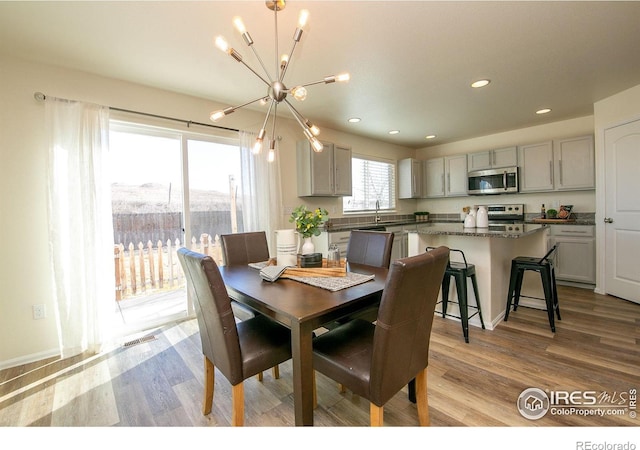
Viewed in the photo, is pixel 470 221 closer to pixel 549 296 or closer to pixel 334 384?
pixel 549 296

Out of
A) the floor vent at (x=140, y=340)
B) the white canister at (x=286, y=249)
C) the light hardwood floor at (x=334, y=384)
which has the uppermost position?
the white canister at (x=286, y=249)

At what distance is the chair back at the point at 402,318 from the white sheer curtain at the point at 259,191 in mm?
2447

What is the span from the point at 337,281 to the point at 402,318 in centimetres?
54

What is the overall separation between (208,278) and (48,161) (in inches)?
81.2

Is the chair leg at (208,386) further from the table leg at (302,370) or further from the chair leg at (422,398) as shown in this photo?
the chair leg at (422,398)

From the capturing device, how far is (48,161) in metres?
2.26

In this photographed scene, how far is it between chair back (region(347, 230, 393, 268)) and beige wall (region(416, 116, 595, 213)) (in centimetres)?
370

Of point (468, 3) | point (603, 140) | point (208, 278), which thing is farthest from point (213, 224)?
point (603, 140)

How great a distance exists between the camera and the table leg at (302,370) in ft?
4.03

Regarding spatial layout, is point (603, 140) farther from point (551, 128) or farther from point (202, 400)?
point (202, 400)

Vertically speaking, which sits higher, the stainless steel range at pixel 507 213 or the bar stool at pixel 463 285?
the stainless steel range at pixel 507 213

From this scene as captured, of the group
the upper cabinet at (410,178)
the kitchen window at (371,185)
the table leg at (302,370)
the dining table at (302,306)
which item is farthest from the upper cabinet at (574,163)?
the table leg at (302,370)

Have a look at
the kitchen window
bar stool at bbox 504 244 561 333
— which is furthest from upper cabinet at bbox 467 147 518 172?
bar stool at bbox 504 244 561 333

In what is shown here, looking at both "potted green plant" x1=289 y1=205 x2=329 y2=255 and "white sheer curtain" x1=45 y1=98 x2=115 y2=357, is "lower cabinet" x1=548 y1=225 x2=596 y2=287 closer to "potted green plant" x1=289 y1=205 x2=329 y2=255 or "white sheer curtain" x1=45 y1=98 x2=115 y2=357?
"potted green plant" x1=289 y1=205 x2=329 y2=255
